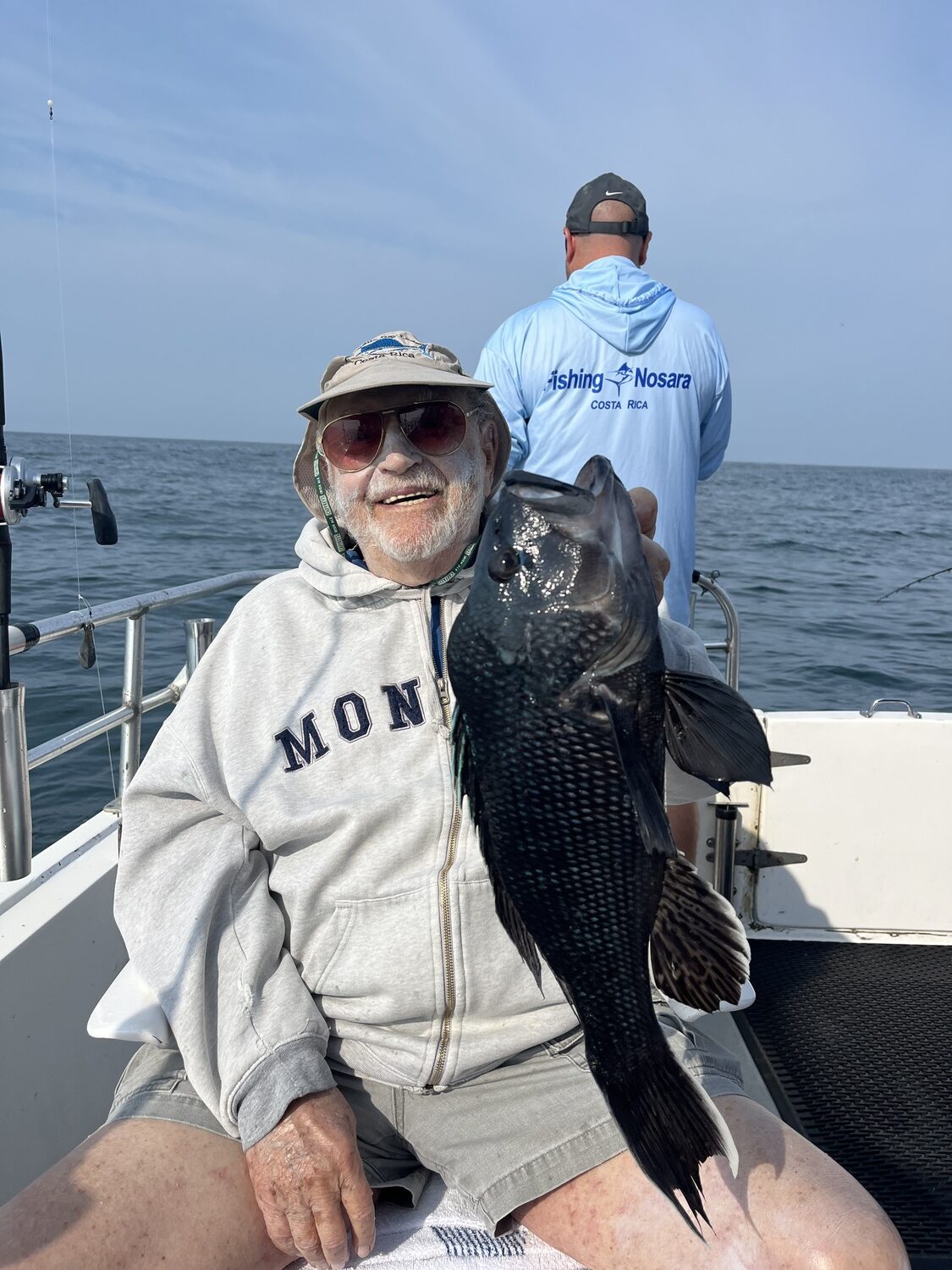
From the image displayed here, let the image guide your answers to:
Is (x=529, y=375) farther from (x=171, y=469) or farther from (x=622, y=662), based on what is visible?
(x=171, y=469)

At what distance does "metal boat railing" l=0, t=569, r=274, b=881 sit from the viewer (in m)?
2.62

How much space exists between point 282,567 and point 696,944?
47.8 feet

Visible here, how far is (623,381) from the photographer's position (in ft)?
12.6

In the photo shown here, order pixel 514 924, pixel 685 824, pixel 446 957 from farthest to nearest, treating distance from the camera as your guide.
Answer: pixel 685 824, pixel 446 957, pixel 514 924

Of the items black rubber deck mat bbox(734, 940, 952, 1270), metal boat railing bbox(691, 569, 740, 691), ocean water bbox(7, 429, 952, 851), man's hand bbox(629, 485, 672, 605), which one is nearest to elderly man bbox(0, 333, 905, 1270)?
man's hand bbox(629, 485, 672, 605)

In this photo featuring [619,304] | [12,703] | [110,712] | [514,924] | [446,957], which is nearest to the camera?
[514,924]

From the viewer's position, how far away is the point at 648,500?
7.12ft

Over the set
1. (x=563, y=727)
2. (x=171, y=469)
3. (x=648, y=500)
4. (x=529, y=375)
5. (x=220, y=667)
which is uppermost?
(x=529, y=375)

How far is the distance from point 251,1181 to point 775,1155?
979 millimetres

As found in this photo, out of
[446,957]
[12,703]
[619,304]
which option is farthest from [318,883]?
[619,304]

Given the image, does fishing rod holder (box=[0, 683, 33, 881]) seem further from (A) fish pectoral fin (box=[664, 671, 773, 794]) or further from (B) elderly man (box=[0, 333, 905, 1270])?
(A) fish pectoral fin (box=[664, 671, 773, 794])

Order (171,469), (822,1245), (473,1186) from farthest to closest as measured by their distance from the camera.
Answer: (171,469) < (473,1186) < (822,1245)

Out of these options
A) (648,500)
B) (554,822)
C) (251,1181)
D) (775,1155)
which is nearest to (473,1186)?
(251,1181)

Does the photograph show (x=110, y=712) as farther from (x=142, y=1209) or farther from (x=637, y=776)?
(x=637, y=776)
